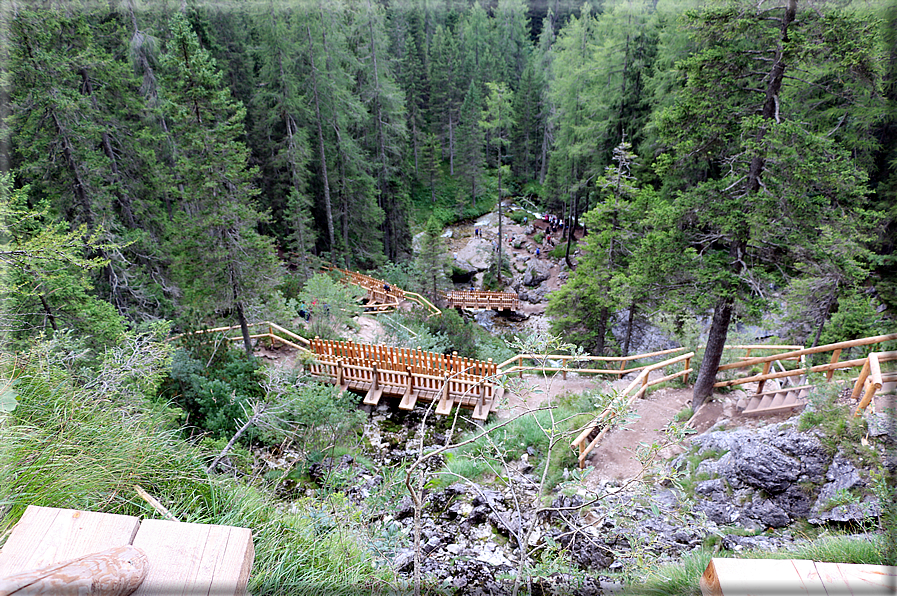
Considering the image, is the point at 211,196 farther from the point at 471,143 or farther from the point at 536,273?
the point at 471,143

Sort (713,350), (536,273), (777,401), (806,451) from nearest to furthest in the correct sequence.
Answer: (806,451) → (777,401) → (713,350) → (536,273)

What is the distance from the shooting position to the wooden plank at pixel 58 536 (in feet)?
3.87

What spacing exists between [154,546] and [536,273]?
28238mm

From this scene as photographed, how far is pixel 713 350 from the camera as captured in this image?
8.12 meters

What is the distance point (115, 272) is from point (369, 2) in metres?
21.5

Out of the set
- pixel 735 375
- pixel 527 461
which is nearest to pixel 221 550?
pixel 527 461

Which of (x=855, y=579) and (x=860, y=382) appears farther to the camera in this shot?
(x=860, y=382)

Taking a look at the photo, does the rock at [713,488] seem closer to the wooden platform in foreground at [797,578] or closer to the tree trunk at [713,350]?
the tree trunk at [713,350]

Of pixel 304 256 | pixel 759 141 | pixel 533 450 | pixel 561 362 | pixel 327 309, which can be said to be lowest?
pixel 304 256

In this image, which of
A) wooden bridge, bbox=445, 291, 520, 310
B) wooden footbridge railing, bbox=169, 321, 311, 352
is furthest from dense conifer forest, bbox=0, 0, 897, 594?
wooden bridge, bbox=445, 291, 520, 310

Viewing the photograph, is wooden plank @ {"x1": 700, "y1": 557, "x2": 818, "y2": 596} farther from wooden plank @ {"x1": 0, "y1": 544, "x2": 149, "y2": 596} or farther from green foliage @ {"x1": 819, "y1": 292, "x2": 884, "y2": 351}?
green foliage @ {"x1": 819, "y1": 292, "x2": 884, "y2": 351}

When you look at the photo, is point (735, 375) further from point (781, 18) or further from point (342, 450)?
point (342, 450)

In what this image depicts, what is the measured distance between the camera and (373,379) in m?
9.81

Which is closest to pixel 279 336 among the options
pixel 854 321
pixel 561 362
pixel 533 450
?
pixel 533 450
